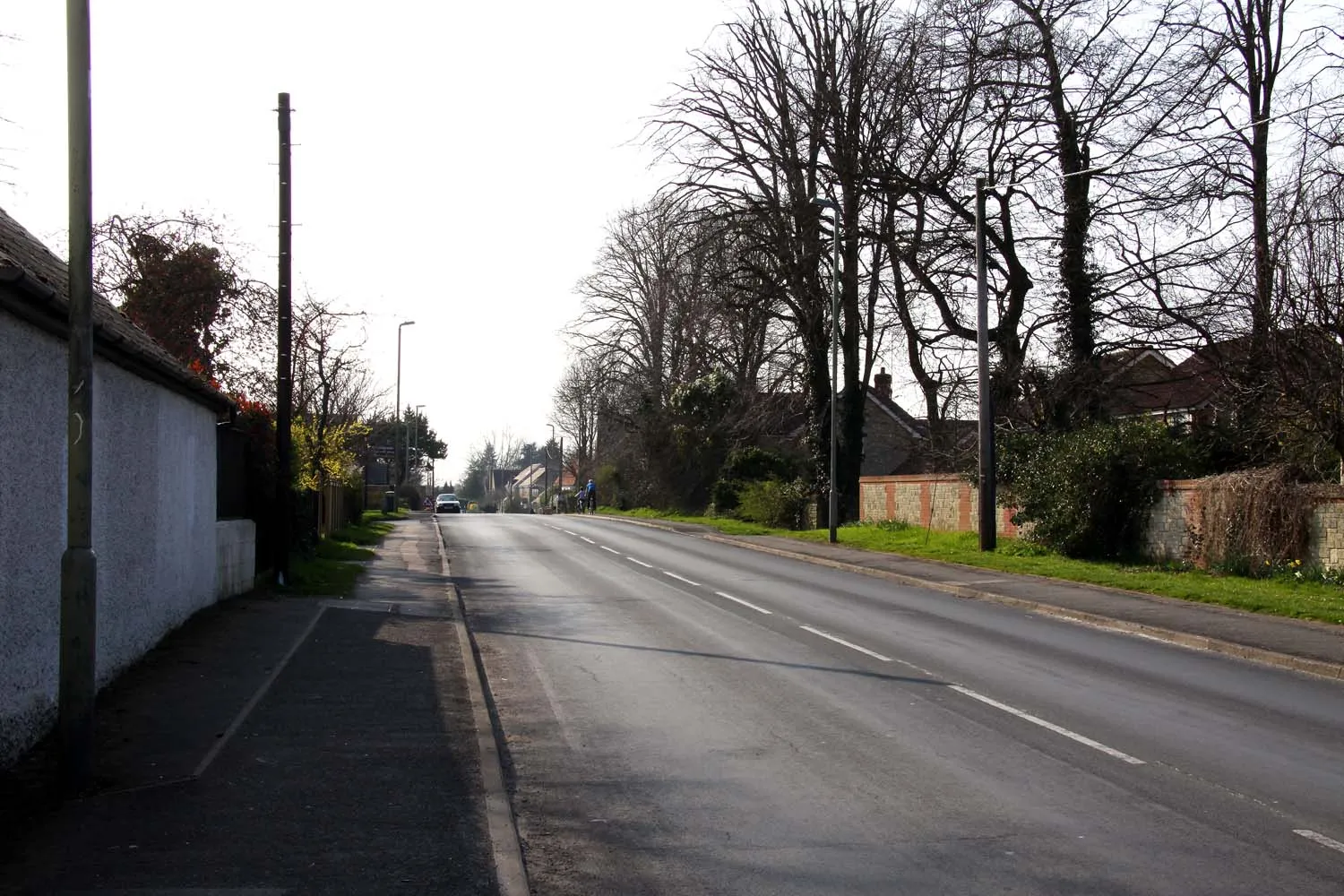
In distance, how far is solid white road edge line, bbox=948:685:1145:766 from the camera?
7.92m

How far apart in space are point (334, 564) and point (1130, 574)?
14561mm

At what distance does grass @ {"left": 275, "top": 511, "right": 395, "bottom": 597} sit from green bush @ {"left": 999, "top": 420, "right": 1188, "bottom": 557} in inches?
536

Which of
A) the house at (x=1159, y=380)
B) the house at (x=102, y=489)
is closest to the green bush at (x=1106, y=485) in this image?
the house at (x=1159, y=380)

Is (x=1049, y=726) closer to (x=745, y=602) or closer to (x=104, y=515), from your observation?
(x=104, y=515)

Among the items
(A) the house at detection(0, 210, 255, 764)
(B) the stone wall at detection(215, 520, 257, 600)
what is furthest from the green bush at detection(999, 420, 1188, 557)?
(A) the house at detection(0, 210, 255, 764)

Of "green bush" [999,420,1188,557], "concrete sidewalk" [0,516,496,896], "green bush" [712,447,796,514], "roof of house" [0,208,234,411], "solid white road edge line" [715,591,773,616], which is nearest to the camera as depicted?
"concrete sidewalk" [0,516,496,896]

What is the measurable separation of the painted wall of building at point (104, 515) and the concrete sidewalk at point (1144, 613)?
11.1 meters

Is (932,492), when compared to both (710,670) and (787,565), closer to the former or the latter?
(787,565)

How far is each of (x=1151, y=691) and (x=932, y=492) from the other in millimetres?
22701

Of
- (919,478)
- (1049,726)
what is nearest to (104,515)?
(1049,726)

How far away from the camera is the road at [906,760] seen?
5.64 m

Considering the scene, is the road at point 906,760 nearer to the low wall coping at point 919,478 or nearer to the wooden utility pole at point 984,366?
the wooden utility pole at point 984,366

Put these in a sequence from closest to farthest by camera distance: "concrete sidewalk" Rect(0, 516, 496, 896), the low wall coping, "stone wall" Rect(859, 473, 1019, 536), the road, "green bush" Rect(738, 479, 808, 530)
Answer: "concrete sidewalk" Rect(0, 516, 496, 896) < the road < "stone wall" Rect(859, 473, 1019, 536) < the low wall coping < "green bush" Rect(738, 479, 808, 530)

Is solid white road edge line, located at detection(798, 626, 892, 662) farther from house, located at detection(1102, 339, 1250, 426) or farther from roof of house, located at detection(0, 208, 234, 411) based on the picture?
house, located at detection(1102, 339, 1250, 426)
